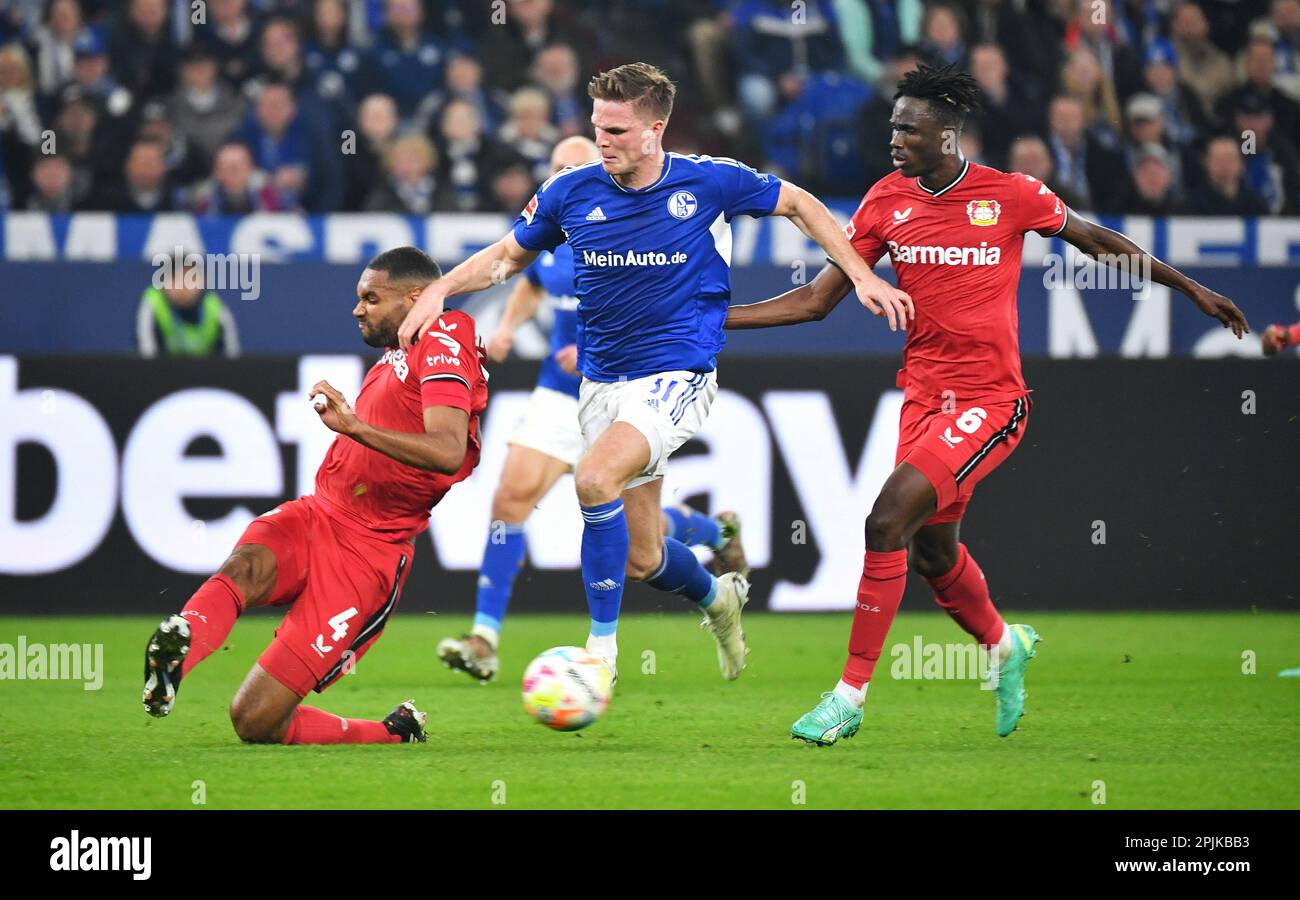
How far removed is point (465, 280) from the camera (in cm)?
643

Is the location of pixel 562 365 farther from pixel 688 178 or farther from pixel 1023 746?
pixel 1023 746

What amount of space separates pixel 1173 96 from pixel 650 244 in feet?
29.9

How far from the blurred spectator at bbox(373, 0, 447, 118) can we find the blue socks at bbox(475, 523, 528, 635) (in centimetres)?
630

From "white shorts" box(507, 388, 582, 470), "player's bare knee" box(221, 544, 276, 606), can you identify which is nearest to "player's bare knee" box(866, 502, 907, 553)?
"player's bare knee" box(221, 544, 276, 606)

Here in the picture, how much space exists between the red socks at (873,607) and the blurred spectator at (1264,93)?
929 centimetres

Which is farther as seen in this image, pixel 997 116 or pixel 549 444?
pixel 997 116

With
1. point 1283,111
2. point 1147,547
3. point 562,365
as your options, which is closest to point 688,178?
point 562,365

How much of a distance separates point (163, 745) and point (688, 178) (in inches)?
105

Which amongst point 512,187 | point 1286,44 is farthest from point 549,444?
point 1286,44

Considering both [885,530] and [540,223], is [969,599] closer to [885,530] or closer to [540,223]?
[885,530]

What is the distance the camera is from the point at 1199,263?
12.8 m

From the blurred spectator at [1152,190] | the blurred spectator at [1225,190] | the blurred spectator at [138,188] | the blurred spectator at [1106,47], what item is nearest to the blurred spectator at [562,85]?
the blurred spectator at [138,188]

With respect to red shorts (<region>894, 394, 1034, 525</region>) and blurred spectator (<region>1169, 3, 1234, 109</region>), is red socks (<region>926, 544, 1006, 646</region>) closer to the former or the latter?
red shorts (<region>894, 394, 1034, 525</region>)

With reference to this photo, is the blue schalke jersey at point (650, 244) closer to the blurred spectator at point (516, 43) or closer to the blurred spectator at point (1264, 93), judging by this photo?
the blurred spectator at point (516, 43)
